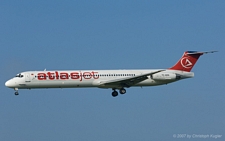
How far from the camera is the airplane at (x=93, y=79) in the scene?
164 feet

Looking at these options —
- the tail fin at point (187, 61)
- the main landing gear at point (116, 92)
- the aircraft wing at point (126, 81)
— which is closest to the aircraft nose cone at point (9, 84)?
the aircraft wing at point (126, 81)

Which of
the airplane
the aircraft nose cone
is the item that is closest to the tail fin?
the airplane

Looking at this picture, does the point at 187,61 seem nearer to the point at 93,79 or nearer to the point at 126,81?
the point at 126,81

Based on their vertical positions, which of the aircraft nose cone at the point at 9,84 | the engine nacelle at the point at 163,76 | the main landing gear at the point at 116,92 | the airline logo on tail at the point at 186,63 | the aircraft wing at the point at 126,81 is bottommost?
the main landing gear at the point at 116,92

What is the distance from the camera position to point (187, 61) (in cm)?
5388

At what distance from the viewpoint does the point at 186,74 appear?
52.6 meters

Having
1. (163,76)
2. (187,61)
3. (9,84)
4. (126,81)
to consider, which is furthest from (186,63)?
(9,84)

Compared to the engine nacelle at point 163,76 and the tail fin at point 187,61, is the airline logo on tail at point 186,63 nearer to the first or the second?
the tail fin at point 187,61

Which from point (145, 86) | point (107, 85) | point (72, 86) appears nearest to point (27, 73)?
point (72, 86)

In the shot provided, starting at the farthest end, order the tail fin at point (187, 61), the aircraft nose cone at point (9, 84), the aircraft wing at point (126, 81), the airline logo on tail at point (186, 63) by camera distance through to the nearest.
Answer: the airline logo on tail at point (186, 63) → the tail fin at point (187, 61) → the aircraft nose cone at point (9, 84) → the aircraft wing at point (126, 81)

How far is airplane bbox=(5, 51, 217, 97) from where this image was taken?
164 ft

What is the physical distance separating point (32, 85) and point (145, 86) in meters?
13.6

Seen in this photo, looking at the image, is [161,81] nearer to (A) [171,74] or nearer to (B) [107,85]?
(A) [171,74]

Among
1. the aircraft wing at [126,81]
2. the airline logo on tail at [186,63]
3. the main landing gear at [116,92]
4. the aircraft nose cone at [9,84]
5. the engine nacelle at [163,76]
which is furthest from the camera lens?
the airline logo on tail at [186,63]
